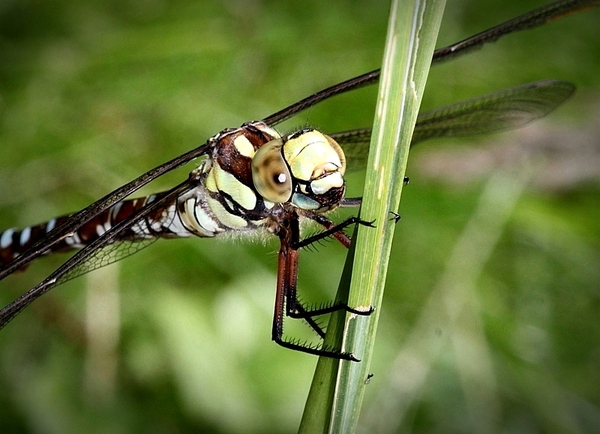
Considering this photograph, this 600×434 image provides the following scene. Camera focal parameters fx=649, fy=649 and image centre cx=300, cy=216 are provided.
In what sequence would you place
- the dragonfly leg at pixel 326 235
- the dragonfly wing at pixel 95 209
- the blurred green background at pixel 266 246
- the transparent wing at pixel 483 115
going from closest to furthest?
the dragonfly leg at pixel 326 235 < the dragonfly wing at pixel 95 209 < the transparent wing at pixel 483 115 < the blurred green background at pixel 266 246

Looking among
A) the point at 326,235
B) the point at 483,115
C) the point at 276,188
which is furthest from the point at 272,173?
the point at 483,115

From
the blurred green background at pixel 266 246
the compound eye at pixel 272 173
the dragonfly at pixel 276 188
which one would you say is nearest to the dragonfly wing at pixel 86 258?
the dragonfly at pixel 276 188

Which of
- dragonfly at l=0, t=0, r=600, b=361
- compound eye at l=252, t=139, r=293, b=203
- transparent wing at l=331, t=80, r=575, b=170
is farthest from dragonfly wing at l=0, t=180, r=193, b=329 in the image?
transparent wing at l=331, t=80, r=575, b=170

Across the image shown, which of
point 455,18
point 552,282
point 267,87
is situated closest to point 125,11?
point 267,87

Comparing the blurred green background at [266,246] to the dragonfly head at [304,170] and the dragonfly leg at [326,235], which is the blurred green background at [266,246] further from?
the dragonfly head at [304,170]

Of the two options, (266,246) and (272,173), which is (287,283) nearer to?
(272,173)

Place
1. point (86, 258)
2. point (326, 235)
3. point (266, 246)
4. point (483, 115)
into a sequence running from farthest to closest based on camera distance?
1. point (266, 246)
2. point (483, 115)
3. point (86, 258)
4. point (326, 235)
